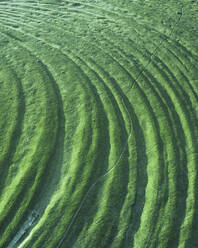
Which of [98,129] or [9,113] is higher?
[9,113]

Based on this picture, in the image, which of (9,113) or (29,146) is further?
(9,113)

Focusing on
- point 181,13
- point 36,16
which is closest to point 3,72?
point 36,16

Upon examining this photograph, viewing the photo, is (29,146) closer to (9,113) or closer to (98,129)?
(9,113)

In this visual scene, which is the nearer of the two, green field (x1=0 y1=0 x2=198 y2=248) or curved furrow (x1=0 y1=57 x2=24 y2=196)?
green field (x1=0 y1=0 x2=198 y2=248)

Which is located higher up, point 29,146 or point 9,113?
point 9,113

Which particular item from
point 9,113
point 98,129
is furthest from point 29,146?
point 98,129

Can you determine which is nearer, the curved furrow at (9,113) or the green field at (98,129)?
the green field at (98,129)

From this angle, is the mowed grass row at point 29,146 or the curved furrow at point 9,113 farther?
the curved furrow at point 9,113

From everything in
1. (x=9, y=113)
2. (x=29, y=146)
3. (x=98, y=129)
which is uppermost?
(x=9, y=113)

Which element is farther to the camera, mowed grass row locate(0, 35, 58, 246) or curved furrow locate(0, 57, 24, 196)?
curved furrow locate(0, 57, 24, 196)
